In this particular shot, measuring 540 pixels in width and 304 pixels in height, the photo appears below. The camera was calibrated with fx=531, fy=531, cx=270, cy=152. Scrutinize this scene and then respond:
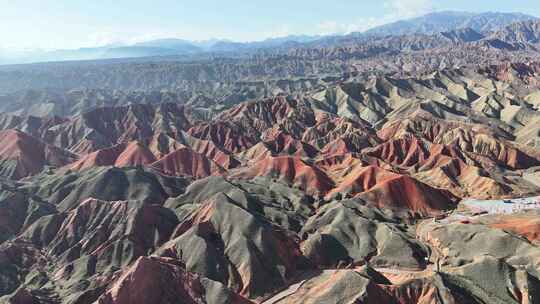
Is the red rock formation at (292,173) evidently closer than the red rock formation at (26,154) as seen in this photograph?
Yes

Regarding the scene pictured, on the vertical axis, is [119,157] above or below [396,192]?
below

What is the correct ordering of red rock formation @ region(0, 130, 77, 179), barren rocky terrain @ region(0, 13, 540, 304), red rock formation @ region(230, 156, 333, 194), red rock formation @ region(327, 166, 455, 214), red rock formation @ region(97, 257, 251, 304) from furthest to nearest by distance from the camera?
1. red rock formation @ region(0, 130, 77, 179)
2. red rock formation @ region(230, 156, 333, 194)
3. red rock formation @ region(327, 166, 455, 214)
4. barren rocky terrain @ region(0, 13, 540, 304)
5. red rock formation @ region(97, 257, 251, 304)

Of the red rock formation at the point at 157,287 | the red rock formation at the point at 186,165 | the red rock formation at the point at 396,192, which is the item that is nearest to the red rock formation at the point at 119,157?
the red rock formation at the point at 186,165

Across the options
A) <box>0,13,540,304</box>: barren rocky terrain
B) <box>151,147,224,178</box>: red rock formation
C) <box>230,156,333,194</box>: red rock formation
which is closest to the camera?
<box>0,13,540,304</box>: barren rocky terrain

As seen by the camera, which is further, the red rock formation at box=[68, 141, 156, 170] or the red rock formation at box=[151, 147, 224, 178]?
the red rock formation at box=[68, 141, 156, 170]

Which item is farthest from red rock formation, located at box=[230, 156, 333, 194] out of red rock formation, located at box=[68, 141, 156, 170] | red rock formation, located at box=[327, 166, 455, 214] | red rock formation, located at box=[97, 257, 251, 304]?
red rock formation, located at box=[97, 257, 251, 304]

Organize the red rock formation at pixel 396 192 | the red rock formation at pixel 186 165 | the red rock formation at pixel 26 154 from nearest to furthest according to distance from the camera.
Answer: the red rock formation at pixel 396 192
the red rock formation at pixel 186 165
the red rock formation at pixel 26 154

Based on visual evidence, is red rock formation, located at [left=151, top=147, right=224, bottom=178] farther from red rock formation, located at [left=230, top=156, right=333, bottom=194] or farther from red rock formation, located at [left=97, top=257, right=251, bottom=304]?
red rock formation, located at [left=97, top=257, right=251, bottom=304]

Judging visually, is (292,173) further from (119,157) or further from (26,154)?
(26,154)

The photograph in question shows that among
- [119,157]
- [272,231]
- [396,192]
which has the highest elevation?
[272,231]

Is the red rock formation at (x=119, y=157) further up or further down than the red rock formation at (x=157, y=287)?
further down

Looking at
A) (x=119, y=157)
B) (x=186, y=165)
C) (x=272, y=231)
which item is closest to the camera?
(x=272, y=231)

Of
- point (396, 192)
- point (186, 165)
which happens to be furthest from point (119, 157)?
point (396, 192)

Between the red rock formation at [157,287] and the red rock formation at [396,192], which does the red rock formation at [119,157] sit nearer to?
the red rock formation at [396,192]
